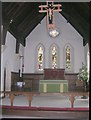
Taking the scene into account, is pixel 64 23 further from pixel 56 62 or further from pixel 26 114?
pixel 26 114

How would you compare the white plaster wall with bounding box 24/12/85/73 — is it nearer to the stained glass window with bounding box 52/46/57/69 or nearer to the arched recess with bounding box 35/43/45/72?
the arched recess with bounding box 35/43/45/72

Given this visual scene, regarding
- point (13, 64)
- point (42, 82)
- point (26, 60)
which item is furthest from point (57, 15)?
point (42, 82)

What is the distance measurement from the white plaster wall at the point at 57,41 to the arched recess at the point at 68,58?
21 centimetres

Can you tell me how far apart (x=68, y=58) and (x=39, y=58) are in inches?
82.0

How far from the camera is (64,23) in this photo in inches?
728

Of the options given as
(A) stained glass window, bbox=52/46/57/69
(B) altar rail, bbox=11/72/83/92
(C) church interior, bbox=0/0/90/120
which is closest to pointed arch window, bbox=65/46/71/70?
(C) church interior, bbox=0/0/90/120

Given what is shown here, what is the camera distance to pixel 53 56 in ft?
59.8

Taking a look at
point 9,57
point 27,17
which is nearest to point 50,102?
point 9,57

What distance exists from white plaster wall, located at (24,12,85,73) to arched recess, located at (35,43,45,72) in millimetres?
227

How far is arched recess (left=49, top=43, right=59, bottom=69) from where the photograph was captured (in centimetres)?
1811

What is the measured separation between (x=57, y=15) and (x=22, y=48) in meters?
3.52

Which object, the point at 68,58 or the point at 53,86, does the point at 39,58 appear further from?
the point at 53,86

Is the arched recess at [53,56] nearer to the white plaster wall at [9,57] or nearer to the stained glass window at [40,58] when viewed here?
the stained glass window at [40,58]

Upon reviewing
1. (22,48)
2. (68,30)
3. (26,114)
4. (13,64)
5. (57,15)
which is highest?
(57,15)
